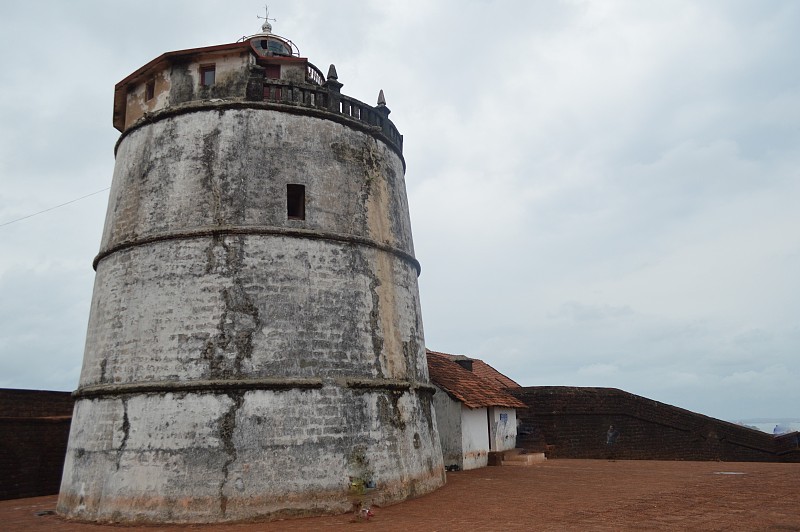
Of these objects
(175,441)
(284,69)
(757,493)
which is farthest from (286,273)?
(757,493)

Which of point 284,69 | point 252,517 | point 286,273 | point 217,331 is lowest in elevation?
point 252,517

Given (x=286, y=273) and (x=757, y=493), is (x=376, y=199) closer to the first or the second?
(x=286, y=273)

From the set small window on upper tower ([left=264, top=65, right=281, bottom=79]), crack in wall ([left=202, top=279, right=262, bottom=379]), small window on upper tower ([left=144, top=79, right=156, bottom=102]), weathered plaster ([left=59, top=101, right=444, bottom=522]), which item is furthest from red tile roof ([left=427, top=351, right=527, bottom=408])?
small window on upper tower ([left=144, top=79, right=156, bottom=102])

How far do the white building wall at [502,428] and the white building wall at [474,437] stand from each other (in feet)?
1.17

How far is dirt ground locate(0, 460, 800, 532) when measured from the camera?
→ 781cm

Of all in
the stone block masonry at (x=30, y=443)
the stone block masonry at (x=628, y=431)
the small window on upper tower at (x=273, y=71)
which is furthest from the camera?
the stone block masonry at (x=628, y=431)

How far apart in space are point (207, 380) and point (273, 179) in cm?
331

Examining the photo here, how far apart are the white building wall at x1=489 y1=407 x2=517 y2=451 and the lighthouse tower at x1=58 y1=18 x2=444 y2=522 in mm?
5525

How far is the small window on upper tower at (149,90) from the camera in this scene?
11160 mm

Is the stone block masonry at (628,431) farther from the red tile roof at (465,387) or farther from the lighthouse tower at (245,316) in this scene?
the lighthouse tower at (245,316)

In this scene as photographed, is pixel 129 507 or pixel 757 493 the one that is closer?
pixel 129 507

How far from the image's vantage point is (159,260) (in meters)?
9.73

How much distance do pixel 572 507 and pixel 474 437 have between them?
6576 millimetres

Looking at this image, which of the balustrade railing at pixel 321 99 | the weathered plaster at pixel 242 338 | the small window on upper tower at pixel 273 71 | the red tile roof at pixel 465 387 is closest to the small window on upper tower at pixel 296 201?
the weathered plaster at pixel 242 338
